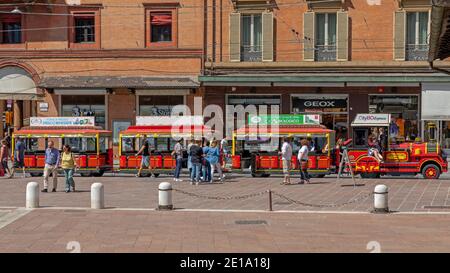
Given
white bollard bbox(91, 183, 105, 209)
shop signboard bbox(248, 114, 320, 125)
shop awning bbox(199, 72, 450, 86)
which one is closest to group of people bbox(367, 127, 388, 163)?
shop signboard bbox(248, 114, 320, 125)

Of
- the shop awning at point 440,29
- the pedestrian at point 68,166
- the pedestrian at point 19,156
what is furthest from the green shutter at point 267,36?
the shop awning at point 440,29

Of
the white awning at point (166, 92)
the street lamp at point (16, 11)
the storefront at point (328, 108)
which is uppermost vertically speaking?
the street lamp at point (16, 11)

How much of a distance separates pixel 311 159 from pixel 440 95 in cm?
1089

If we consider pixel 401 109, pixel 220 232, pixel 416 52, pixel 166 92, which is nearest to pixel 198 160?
pixel 220 232

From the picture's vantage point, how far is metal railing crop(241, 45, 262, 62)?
37969 mm

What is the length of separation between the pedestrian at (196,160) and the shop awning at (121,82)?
442 inches

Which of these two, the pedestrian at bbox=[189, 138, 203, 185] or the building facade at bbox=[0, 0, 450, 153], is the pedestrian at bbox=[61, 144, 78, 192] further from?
the building facade at bbox=[0, 0, 450, 153]

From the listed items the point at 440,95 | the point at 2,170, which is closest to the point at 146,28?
the point at 2,170

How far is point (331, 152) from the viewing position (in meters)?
30.3

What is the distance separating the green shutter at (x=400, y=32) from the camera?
120ft

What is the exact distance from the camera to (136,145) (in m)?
32.2

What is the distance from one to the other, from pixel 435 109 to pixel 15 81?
932 inches

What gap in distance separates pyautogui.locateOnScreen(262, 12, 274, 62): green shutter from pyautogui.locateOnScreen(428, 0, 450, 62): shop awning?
18.7m

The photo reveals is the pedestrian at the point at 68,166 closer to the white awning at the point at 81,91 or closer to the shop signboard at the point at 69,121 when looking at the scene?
the shop signboard at the point at 69,121
